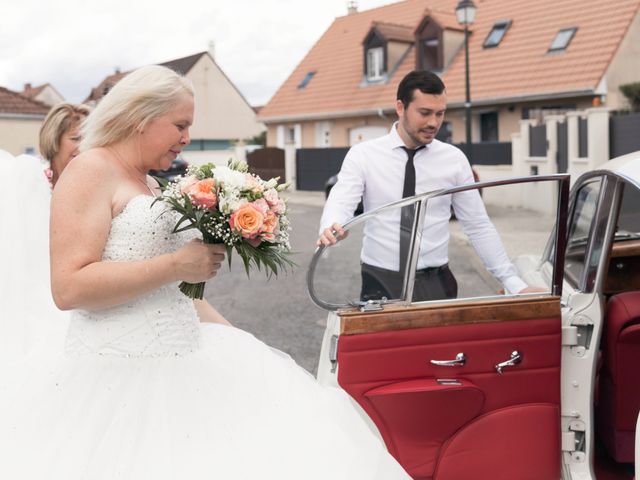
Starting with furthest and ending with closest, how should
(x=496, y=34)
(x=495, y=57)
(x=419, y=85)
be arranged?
1. (x=496, y=34)
2. (x=495, y=57)
3. (x=419, y=85)

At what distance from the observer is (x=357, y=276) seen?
10.9ft

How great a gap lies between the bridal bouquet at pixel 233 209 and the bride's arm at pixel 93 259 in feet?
0.28

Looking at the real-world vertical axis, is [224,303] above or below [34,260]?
below

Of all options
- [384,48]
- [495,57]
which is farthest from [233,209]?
[384,48]

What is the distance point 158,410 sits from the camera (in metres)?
2.53

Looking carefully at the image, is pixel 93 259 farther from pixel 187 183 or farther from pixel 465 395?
pixel 465 395

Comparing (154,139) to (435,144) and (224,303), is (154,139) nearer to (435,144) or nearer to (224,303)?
(435,144)

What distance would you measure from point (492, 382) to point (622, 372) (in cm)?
72

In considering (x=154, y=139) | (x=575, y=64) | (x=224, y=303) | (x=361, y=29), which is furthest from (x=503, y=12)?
(x=154, y=139)

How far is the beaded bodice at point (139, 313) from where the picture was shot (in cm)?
252

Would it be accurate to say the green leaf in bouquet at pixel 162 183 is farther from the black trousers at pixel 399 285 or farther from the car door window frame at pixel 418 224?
the black trousers at pixel 399 285

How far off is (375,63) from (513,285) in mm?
28306

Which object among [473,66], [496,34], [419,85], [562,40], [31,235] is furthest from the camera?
[496,34]

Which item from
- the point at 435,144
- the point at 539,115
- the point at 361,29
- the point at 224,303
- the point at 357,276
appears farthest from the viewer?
the point at 361,29
